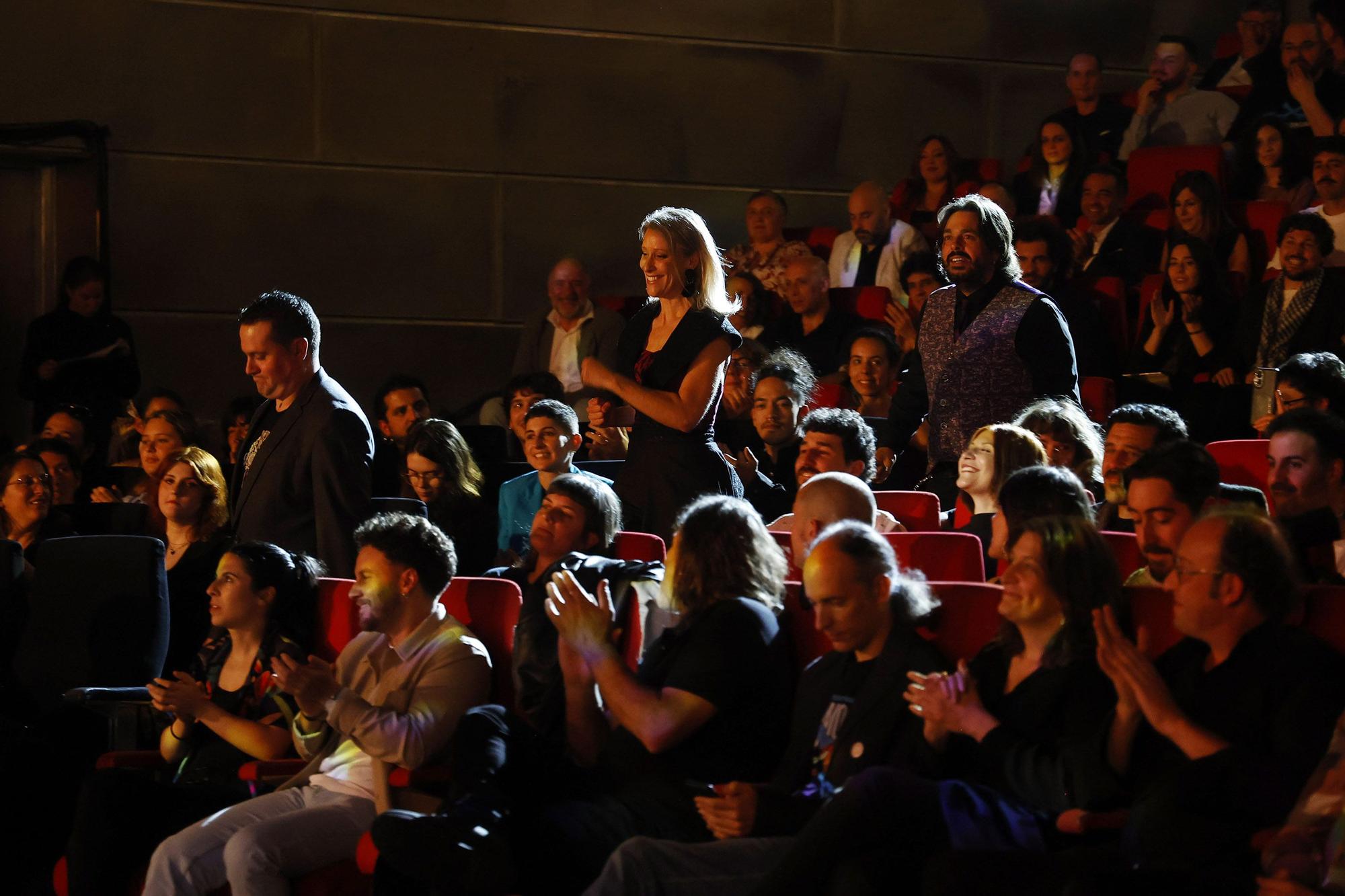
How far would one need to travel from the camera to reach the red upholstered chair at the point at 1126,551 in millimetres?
3049

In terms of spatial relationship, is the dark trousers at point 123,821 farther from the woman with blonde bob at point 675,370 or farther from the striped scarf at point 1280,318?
the striped scarf at point 1280,318

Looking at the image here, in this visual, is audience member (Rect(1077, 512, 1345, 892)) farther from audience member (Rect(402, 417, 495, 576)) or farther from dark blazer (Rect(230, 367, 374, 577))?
audience member (Rect(402, 417, 495, 576))

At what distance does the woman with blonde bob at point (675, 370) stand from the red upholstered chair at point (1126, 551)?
815 mm

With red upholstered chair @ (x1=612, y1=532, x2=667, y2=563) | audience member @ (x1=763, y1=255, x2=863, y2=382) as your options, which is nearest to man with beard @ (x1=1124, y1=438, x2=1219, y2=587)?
red upholstered chair @ (x1=612, y1=532, x2=667, y2=563)

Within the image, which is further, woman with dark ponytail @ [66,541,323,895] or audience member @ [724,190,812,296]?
audience member @ [724,190,812,296]

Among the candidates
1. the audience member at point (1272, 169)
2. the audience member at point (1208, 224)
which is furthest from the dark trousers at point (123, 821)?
the audience member at point (1272, 169)

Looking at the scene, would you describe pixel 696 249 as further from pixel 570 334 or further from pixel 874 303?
pixel 570 334

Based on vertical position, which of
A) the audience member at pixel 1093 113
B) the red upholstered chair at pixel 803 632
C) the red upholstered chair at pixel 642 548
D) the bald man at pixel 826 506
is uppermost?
the audience member at pixel 1093 113

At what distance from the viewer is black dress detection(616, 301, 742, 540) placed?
11.2 feet

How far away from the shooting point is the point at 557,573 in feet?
8.89

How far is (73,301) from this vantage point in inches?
251

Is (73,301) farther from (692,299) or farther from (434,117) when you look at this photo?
(692,299)

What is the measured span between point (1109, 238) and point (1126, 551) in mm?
3278

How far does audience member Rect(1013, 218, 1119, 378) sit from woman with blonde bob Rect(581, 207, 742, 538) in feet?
7.49
